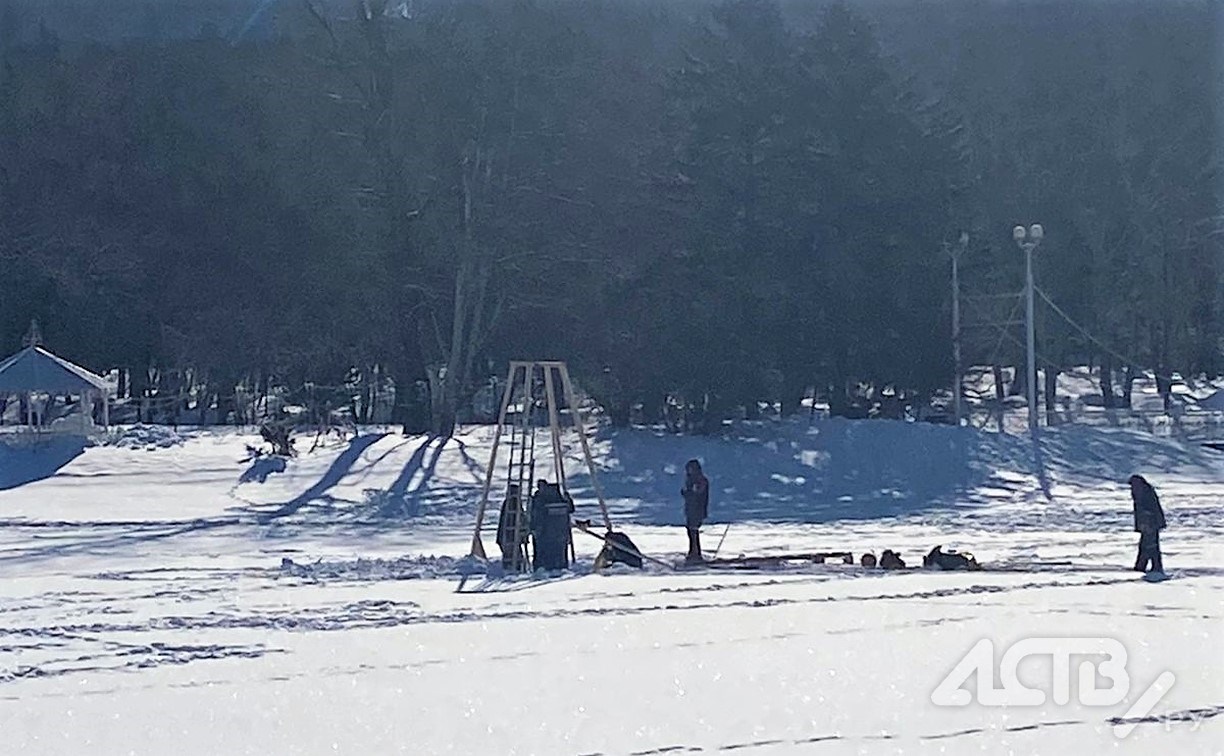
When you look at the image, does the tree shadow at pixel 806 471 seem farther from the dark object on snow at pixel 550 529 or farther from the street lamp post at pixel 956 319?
the dark object on snow at pixel 550 529

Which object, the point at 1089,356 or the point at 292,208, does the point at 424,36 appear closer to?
the point at 292,208

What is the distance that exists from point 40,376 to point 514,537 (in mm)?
20978

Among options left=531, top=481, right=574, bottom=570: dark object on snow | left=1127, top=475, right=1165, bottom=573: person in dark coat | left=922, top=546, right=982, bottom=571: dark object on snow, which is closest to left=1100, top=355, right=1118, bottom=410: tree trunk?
left=922, top=546, right=982, bottom=571: dark object on snow

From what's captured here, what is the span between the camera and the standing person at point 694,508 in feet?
67.5

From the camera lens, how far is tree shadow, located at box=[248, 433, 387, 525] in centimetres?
2900

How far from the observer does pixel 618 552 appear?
19.7 m

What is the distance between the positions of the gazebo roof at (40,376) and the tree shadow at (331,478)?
572cm

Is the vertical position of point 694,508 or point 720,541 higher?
point 694,508

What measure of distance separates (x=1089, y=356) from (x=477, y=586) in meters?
44.2

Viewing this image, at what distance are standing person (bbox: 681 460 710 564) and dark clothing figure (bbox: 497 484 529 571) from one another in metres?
2.08

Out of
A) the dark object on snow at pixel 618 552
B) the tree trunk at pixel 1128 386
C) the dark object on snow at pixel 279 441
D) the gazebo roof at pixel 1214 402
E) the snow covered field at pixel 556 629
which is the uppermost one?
the tree trunk at pixel 1128 386

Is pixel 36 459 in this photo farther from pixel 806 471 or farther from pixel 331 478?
pixel 806 471

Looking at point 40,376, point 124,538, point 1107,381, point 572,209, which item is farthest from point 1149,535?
point 1107,381

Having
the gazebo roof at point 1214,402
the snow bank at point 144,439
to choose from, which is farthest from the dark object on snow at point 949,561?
the gazebo roof at point 1214,402
